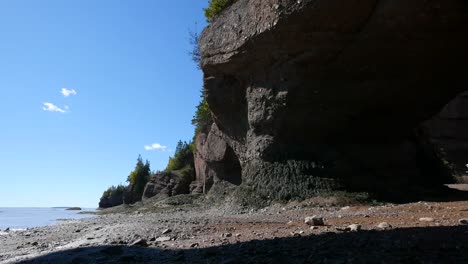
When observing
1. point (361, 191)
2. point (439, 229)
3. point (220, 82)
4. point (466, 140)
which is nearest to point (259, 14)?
point (220, 82)

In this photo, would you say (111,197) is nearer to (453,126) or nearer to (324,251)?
(453,126)

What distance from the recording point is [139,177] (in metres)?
42.3

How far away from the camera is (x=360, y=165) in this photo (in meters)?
12.2

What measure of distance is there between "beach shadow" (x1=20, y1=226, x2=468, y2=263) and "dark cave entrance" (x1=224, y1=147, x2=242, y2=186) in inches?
485

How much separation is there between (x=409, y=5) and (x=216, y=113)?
8.06m

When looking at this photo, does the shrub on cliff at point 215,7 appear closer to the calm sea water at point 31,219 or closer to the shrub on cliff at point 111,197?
the calm sea water at point 31,219

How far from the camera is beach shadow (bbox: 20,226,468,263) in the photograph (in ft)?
11.2

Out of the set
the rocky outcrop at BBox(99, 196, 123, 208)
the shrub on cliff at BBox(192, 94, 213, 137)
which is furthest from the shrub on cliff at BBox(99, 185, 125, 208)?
the shrub on cliff at BBox(192, 94, 213, 137)

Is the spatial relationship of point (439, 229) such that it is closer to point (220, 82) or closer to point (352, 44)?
point (352, 44)

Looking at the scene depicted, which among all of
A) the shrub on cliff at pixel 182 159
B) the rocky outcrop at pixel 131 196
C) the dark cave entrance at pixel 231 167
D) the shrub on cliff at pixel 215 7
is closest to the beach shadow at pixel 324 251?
the dark cave entrance at pixel 231 167

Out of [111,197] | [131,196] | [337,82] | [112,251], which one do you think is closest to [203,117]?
[337,82]

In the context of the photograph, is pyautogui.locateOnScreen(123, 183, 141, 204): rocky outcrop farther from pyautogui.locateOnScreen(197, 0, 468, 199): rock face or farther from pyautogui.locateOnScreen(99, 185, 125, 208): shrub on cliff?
pyautogui.locateOnScreen(197, 0, 468, 199): rock face

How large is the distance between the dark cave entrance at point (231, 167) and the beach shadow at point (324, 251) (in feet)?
40.4

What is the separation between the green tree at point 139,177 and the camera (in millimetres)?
40478
